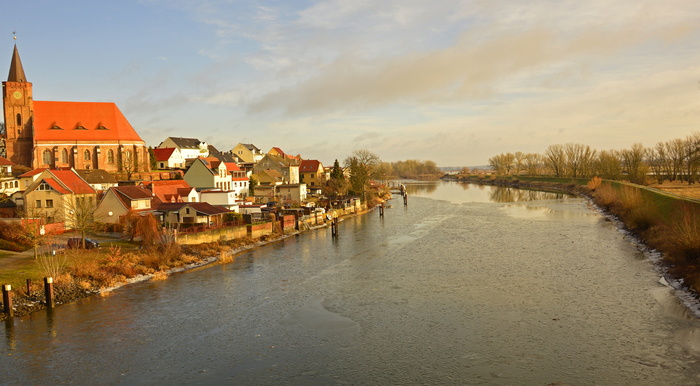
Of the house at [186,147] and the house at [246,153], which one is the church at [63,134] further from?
the house at [246,153]

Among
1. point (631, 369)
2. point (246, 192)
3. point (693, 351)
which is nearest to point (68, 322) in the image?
point (631, 369)

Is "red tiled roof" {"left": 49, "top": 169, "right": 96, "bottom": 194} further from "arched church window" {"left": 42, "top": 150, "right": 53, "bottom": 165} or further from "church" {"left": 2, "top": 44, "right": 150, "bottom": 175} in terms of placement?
"arched church window" {"left": 42, "top": 150, "right": 53, "bottom": 165}

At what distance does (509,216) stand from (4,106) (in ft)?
187

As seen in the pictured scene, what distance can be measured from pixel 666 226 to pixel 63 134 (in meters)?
59.2

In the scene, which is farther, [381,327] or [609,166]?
[609,166]

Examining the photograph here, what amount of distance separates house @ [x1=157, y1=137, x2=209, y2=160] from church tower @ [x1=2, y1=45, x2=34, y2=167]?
22.2 metres

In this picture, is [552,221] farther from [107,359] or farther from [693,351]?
[107,359]

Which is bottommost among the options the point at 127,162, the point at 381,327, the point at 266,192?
the point at 381,327

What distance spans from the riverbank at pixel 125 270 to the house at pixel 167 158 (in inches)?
1578

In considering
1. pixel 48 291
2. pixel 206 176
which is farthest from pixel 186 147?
pixel 48 291

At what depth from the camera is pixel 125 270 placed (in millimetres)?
25156

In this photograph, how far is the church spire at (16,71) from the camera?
54694mm

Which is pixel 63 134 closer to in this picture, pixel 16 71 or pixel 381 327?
pixel 16 71

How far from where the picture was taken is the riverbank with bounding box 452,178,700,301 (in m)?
22.2
